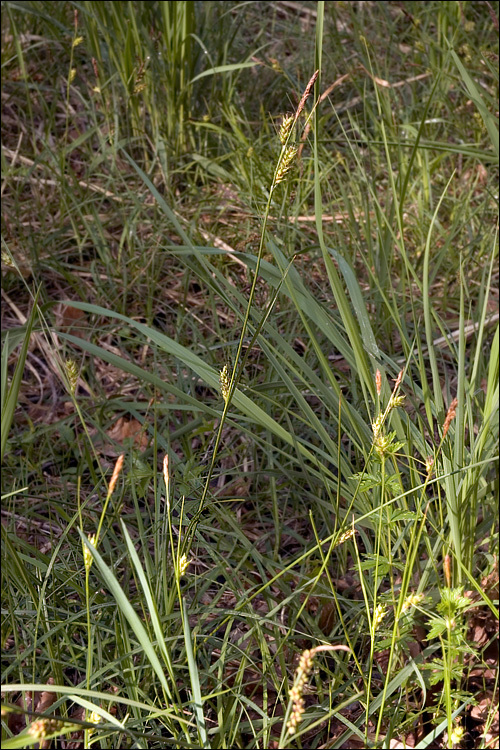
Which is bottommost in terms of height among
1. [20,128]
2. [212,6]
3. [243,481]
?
[243,481]

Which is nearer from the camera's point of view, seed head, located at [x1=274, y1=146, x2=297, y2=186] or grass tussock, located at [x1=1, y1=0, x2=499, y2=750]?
seed head, located at [x1=274, y1=146, x2=297, y2=186]

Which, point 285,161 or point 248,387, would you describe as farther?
point 248,387

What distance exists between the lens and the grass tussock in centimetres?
119

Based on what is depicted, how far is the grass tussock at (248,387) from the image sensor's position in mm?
1188

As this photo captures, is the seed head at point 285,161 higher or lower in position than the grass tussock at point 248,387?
higher

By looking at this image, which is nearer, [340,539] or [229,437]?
[340,539]

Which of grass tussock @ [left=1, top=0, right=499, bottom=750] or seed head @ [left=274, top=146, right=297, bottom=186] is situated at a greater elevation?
seed head @ [left=274, top=146, right=297, bottom=186]

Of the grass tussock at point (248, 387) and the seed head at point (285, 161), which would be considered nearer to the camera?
the seed head at point (285, 161)

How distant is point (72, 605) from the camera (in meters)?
1.32

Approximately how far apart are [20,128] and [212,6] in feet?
2.62

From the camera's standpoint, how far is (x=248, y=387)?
4.58 feet

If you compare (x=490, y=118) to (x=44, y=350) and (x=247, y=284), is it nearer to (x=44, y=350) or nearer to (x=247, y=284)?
(x=247, y=284)

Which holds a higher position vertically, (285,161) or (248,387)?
(285,161)

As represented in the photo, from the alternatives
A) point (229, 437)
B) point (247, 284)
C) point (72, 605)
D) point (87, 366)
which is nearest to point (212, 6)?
point (247, 284)
